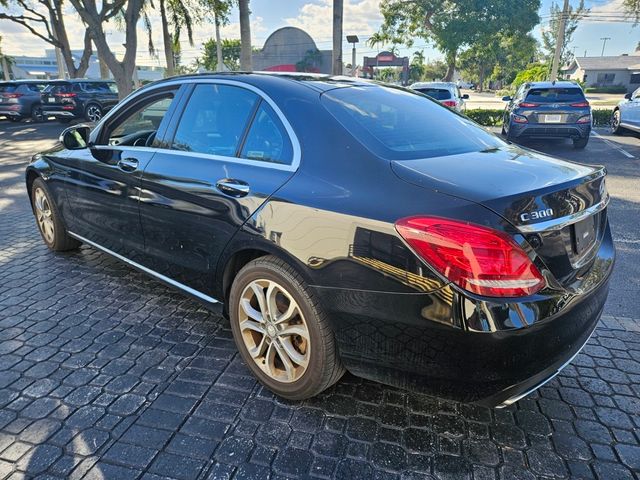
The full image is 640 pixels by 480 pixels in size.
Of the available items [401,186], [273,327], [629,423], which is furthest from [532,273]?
[273,327]

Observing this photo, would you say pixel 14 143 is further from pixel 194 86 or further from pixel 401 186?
pixel 401 186

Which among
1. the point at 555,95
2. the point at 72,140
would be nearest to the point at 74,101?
the point at 72,140

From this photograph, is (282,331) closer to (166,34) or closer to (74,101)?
(74,101)

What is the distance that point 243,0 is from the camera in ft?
48.8

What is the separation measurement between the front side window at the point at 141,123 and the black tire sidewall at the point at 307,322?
57.3 inches

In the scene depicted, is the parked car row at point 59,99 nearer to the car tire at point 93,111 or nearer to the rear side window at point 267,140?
the car tire at point 93,111

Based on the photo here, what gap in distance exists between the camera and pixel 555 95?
1075cm

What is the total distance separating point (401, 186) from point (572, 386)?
164 cm

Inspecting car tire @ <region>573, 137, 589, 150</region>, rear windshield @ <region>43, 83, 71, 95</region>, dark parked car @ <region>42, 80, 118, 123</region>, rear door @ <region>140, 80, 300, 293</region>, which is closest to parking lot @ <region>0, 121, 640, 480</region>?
rear door @ <region>140, 80, 300, 293</region>

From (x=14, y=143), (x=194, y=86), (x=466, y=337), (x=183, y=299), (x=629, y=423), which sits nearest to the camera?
(x=466, y=337)

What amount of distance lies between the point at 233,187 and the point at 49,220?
3090mm

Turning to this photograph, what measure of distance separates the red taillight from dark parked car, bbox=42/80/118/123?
19.1 m

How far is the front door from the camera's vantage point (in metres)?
3.31

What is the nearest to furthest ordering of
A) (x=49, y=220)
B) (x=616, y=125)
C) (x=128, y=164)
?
(x=128, y=164) < (x=49, y=220) < (x=616, y=125)
